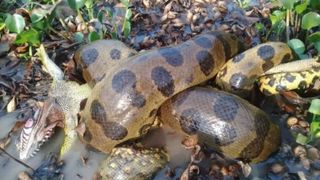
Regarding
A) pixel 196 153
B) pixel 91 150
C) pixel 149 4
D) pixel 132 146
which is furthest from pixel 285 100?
pixel 149 4

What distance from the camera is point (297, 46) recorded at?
504cm

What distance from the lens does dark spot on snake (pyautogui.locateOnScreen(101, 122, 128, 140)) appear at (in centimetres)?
421

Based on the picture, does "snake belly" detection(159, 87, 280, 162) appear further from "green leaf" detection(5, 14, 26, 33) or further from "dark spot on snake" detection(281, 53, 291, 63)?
"green leaf" detection(5, 14, 26, 33)

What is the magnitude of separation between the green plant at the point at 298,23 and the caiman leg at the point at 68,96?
7.66 feet

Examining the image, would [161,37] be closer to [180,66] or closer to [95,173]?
[180,66]

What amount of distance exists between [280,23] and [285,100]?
1.15 meters

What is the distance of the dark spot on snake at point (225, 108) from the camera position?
13.7ft

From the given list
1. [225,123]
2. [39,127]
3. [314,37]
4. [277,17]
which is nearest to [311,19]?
[314,37]

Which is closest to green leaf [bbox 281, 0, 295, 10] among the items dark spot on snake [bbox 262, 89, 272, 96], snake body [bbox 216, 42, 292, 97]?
snake body [bbox 216, 42, 292, 97]

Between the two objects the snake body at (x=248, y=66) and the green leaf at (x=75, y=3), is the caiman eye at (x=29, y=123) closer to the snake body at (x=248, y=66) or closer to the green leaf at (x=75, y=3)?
the green leaf at (x=75, y=3)

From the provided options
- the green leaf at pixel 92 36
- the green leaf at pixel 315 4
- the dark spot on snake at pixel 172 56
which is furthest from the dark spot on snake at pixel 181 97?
the green leaf at pixel 315 4

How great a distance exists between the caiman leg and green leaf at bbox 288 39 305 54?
227cm

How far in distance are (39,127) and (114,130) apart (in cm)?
92

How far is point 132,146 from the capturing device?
441cm
